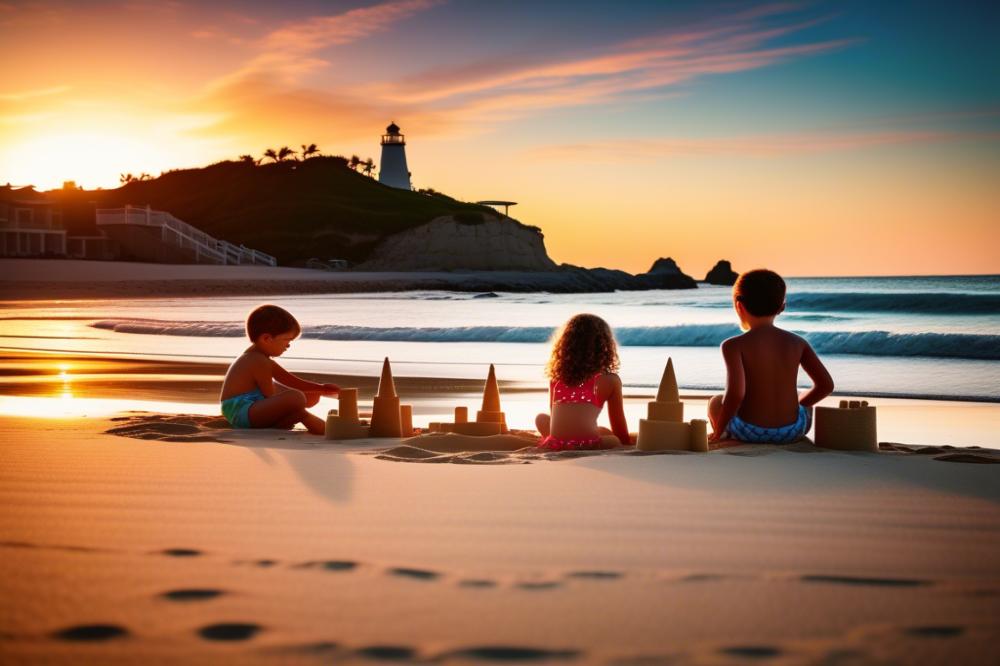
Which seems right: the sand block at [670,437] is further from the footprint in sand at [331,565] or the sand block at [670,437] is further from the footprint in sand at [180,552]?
the footprint in sand at [180,552]

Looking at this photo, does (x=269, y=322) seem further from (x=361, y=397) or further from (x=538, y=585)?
(x=538, y=585)

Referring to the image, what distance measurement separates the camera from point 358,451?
17.8 feet

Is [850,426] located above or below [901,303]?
below

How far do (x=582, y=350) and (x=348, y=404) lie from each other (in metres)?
1.51

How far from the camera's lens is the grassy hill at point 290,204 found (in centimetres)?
11619

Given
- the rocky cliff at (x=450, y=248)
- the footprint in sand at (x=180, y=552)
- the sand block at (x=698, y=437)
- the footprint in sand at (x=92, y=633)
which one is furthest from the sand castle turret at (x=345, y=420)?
the rocky cliff at (x=450, y=248)

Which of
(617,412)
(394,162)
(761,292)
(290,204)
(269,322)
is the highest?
(394,162)

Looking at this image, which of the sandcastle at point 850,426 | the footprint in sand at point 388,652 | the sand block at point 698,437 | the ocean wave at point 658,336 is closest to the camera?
the footprint in sand at point 388,652

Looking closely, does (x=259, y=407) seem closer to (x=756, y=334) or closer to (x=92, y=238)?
(x=756, y=334)

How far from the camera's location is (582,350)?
5684mm

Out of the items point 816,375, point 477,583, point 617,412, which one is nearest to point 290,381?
point 617,412

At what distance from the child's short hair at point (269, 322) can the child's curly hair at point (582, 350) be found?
2.01 m

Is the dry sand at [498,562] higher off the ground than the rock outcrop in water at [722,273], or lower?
lower

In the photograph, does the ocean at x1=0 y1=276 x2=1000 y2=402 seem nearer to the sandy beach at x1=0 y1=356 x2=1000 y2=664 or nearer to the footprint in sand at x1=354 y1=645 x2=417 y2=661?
the sandy beach at x1=0 y1=356 x2=1000 y2=664
